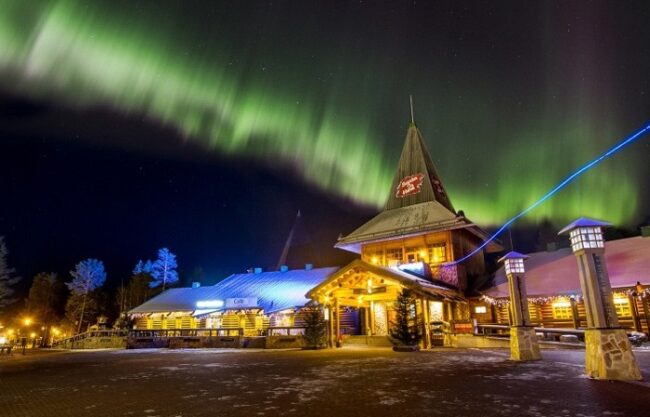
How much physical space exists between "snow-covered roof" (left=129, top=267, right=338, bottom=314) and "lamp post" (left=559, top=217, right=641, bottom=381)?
23196 millimetres

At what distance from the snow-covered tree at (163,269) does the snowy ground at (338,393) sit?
43.1m

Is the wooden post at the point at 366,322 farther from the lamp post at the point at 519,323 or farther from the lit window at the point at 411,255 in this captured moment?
the lamp post at the point at 519,323

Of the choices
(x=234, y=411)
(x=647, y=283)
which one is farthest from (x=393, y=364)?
(x=647, y=283)

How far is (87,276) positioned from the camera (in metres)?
56.6

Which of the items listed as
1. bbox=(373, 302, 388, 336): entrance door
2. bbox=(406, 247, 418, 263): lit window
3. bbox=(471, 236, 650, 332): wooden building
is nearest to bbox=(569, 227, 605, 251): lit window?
bbox=(471, 236, 650, 332): wooden building

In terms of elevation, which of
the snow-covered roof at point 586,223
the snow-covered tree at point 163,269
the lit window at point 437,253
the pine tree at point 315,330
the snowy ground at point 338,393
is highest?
the snow-covered tree at point 163,269

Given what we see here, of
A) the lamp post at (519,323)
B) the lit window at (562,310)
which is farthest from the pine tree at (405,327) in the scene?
the lit window at (562,310)

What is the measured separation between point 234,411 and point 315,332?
16970 mm

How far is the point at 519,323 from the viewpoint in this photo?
1380 centimetres

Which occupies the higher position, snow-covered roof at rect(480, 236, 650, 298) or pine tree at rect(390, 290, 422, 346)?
snow-covered roof at rect(480, 236, 650, 298)

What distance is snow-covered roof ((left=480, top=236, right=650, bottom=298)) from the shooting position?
22719mm

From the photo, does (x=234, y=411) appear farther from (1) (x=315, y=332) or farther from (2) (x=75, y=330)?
(2) (x=75, y=330)

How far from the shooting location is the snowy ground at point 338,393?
21.1 feet

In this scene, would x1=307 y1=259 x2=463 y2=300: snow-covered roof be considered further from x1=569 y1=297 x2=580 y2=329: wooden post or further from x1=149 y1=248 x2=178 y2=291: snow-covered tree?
x1=149 y1=248 x2=178 y2=291: snow-covered tree
